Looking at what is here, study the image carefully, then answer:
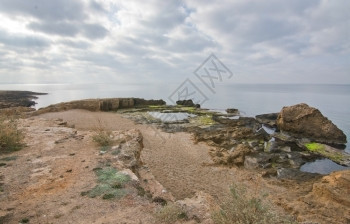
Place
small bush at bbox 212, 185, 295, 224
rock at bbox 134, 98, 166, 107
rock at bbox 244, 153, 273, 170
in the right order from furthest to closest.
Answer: rock at bbox 134, 98, 166, 107 < rock at bbox 244, 153, 273, 170 < small bush at bbox 212, 185, 295, 224

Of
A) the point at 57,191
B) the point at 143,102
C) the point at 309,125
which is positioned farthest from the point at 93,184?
the point at 143,102

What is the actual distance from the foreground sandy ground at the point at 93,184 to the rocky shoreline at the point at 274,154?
8cm

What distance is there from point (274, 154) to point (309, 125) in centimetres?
1247

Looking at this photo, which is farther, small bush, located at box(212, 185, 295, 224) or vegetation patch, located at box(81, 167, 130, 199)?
vegetation patch, located at box(81, 167, 130, 199)

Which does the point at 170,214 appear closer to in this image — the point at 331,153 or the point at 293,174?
the point at 293,174

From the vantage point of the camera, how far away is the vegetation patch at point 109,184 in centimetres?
728

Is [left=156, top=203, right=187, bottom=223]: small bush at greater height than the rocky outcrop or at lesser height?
lesser

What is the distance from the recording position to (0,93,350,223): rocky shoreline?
9.46 meters

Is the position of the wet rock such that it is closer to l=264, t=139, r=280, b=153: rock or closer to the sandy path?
the sandy path

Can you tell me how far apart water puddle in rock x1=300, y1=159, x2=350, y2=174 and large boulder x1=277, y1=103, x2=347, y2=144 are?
824 centimetres

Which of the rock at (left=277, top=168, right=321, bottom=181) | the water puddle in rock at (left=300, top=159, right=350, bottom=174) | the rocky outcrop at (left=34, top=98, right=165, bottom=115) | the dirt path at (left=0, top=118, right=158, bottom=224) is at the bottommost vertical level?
the water puddle in rock at (left=300, top=159, right=350, bottom=174)

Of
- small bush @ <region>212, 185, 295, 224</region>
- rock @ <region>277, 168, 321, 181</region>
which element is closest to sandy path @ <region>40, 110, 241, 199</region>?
rock @ <region>277, 168, 321, 181</region>

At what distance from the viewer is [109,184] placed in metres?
8.00

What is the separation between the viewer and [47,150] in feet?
37.0
